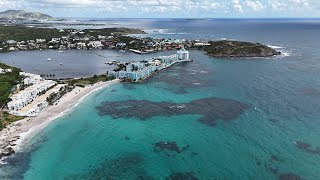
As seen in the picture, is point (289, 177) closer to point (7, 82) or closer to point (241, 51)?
point (7, 82)

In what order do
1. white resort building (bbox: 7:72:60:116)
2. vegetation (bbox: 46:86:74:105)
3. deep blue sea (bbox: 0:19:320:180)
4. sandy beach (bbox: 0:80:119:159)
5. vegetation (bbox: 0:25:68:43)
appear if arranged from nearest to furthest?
deep blue sea (bbox: 0:19:320:180), sandy beach (bbox: 0:80:119:159), white resort building (bbox: 7:72:60:116), vegetation (bbox: 46:86:74:105), vegetation (bbox: 0:25:68:43)

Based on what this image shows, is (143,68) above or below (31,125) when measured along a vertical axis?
above

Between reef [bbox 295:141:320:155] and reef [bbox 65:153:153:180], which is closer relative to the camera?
reef [bbox 65:153:153:180]

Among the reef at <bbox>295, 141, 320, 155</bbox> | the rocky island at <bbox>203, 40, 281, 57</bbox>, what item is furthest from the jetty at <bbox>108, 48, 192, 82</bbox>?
the reef at <bbox>295, 141, 320, 155</bbox>

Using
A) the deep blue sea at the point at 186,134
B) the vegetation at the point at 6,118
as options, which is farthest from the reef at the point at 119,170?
the vegetation at the point at 6,118

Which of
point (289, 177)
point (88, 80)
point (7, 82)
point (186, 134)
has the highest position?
point (7, 82)

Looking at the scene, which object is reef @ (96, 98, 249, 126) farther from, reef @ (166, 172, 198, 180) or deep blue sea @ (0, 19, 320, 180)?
reef @ (166, 172, 198, 180)

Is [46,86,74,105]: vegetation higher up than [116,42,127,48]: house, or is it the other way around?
[116,42,127,48]: house

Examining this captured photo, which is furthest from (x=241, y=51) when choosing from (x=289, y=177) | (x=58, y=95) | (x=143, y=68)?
(x=289, y=177)
